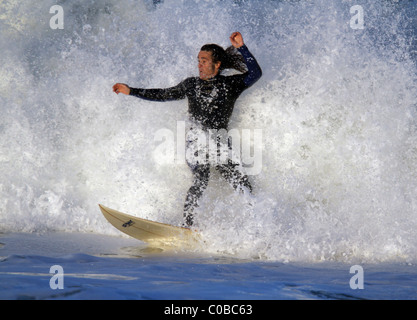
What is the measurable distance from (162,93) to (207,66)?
534 millimetres

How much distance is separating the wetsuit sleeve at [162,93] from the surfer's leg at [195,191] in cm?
77

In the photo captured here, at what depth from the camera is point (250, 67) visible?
416 centimetres

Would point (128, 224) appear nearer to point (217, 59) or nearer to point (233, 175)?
point (233, 175)

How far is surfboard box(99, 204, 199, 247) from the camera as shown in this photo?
398 centimetres

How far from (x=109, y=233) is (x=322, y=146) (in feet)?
8.55

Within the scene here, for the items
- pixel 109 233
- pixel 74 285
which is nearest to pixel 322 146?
pixel 109 233

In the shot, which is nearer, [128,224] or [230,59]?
[128,224]

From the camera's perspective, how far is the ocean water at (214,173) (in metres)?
3.14

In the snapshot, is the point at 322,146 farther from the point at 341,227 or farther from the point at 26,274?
the point at 26,274

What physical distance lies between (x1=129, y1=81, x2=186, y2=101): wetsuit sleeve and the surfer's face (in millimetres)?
261

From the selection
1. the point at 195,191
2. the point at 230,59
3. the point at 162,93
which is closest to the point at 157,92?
the point at 162,93

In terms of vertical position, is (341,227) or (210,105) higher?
(210,105)
